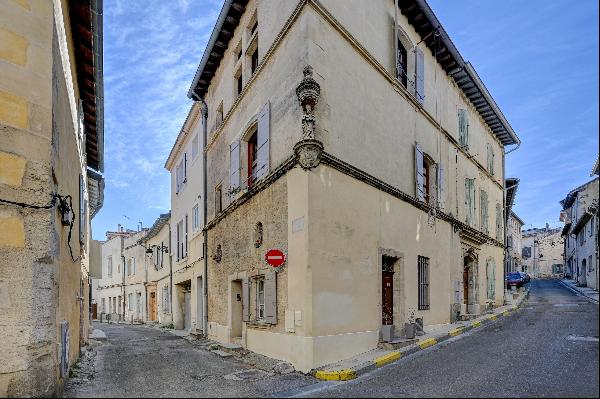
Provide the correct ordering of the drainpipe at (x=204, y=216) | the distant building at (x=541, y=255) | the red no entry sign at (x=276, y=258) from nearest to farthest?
the red no entry sign at (x=276, y=258) → the drainpipe at (x=204, y=216) → the distant building at (x=541, y=255)

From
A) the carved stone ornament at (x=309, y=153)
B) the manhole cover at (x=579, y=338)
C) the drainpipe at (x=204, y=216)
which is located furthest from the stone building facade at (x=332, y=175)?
the manhole cover at (x=579, y=338)

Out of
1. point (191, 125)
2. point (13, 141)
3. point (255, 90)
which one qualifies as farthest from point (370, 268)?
point (191, 125)

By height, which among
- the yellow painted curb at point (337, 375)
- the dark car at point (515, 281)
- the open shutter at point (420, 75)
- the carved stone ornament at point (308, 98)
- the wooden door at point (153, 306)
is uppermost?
the open shutter at point (420, 75)

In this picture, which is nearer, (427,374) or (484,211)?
(427,374)

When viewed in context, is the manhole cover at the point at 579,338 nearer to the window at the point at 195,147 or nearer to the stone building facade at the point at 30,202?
the stone building facade at the point at 30,202

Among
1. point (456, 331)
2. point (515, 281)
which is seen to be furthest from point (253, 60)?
point (515, 281)

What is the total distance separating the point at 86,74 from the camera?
9.85 m

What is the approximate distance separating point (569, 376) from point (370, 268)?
4.39 metres

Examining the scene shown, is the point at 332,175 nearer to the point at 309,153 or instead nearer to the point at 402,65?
the point at 309,153

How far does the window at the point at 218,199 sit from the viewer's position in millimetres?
14469

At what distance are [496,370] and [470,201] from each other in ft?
37.3

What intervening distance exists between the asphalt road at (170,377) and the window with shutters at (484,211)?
43.9 ft

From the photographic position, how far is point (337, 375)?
731 centimetres

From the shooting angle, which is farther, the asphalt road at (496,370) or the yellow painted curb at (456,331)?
the yellow painted curb at (456,331)
